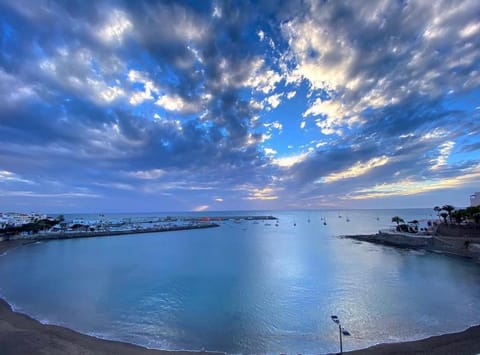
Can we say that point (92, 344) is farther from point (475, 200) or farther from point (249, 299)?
point (475, 200)

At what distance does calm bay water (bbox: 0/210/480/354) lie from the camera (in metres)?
12.6

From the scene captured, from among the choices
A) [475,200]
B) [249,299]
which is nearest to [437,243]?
[475,200]

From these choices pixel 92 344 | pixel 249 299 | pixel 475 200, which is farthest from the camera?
pixel 475 200

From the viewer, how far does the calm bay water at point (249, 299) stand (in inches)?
496

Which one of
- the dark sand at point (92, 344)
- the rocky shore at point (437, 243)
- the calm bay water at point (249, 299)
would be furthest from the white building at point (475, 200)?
the dark sand at point (92, 344)

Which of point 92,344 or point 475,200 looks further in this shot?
point 475,200

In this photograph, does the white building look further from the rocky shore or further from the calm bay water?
the calm bay water

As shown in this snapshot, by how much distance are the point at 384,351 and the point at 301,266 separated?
60.0ft

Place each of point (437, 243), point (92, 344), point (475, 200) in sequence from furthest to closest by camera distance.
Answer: point (475, 200), point (437, 243), point (92, 344)

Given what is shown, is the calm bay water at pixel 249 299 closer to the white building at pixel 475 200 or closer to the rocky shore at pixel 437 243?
the rocky shore at pixel 437 243

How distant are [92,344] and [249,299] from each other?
389 inches

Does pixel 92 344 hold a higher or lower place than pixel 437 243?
lower

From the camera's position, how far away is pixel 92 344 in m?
11.5

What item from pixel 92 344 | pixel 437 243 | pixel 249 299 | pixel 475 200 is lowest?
pixel 92 344
